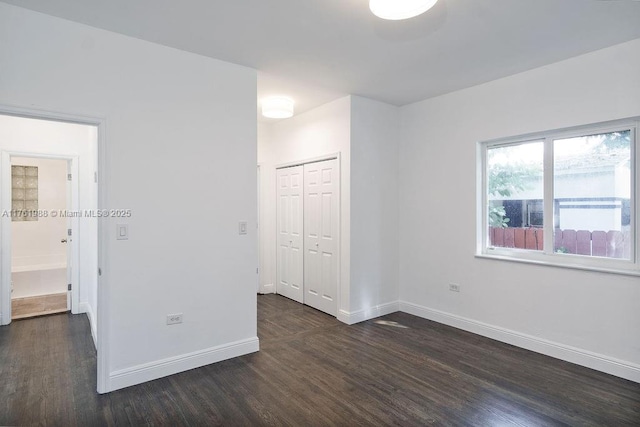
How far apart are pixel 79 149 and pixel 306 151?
3.03 meters

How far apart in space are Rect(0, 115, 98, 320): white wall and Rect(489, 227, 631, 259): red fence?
15.8ft

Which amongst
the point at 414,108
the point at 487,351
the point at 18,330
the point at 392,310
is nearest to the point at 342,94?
the point at 414,108

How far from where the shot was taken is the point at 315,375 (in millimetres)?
2928

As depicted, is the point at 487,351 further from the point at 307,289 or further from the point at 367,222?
the point at 307,289

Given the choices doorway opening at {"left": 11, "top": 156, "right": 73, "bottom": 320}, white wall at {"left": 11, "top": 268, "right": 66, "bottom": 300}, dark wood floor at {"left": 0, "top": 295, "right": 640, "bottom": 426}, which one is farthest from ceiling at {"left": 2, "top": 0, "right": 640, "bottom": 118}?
doorway opening at {"left": 11, "top": 156, "right": 73, "bottom": 320}

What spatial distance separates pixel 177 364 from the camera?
9.74 feet

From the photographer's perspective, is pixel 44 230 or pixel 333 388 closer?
pixel 333 388

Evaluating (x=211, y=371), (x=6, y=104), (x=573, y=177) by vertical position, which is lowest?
(x=211, y=371)

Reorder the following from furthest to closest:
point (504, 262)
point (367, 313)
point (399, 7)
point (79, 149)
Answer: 1. point (79, 149)
2. point (367, 313)
3. point (504, 262)
4. point (399, 7)

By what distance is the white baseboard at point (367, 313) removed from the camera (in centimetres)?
421

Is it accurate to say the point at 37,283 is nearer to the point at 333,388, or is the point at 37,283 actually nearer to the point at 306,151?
the point at 306,151

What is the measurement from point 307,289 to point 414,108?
294cm

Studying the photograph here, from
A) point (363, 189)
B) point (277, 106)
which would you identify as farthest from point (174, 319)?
point (277, 106)

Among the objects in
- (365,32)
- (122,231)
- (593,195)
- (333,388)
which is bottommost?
(333,388)
